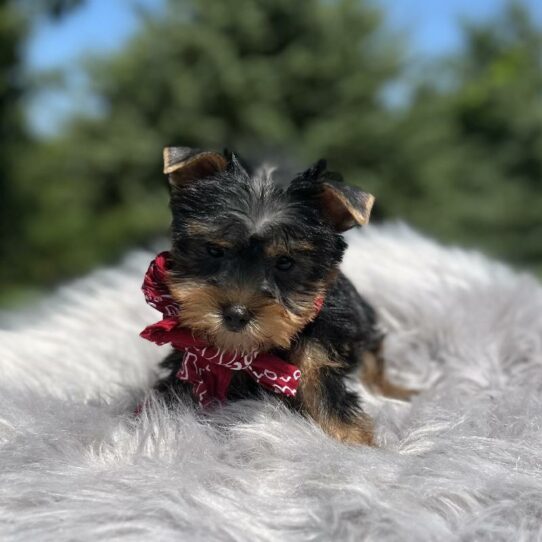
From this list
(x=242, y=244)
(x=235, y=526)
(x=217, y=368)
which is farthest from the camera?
(x=217, y=368)

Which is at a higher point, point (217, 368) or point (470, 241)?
point (217, 368)

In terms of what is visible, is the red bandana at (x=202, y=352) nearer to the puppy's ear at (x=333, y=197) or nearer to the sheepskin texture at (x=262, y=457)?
the sheepskin texture at (x=262, y=457)

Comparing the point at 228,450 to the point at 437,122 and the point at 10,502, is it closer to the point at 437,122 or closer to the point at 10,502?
the point at 10,502

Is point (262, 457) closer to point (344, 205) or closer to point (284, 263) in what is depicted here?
point (284, 263)

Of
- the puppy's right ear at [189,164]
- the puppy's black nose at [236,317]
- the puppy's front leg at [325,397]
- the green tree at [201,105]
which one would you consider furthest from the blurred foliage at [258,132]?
the puppy's black nose at [236,317]

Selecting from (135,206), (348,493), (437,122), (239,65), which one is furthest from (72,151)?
(348,493)

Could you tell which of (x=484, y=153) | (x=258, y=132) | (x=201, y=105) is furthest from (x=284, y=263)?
(x=484, y=153)

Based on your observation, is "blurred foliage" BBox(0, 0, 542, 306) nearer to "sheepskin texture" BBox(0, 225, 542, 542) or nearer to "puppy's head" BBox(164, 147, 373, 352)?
"sheepskin texture" BBox(0, 225, 542, 542)
